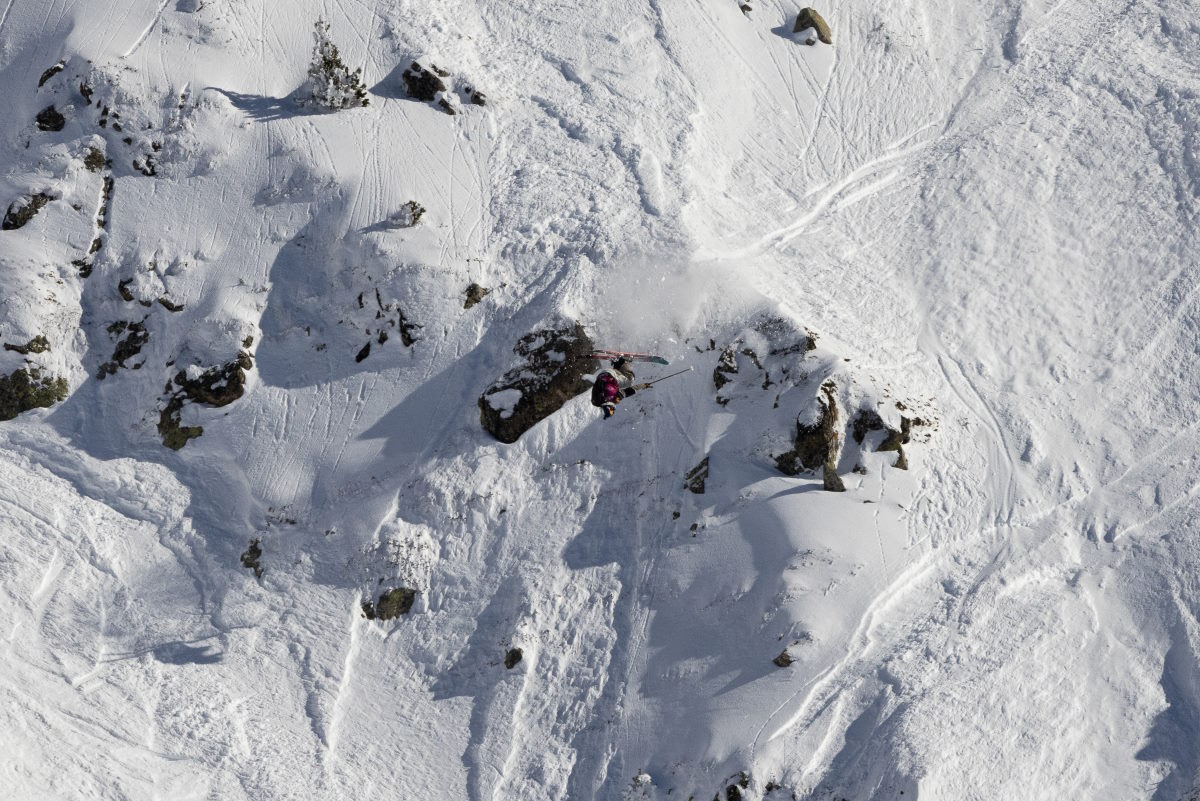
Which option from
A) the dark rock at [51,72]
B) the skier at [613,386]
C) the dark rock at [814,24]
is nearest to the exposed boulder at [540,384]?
the skier at [613,386]

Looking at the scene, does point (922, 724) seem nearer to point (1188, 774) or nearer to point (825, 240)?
point (1188, 774)

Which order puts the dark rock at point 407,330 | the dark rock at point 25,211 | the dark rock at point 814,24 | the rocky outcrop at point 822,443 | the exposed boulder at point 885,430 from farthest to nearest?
the dark rock at point 814,24
the dark rock at point 25,211
the dark rock at point 407,330
the exposed boulder at point 885,430
the rocky outcrop at point 822,443

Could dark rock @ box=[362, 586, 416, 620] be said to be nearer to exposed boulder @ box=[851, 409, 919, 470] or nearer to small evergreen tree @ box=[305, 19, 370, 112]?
exposed boulder @ box=[851, 409, 919, 470]

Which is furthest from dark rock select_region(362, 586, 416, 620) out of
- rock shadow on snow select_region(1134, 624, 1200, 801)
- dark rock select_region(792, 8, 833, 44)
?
dark rock select_region(792, 8, 833, 44)

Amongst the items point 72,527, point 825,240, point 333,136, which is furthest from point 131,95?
point 825,240

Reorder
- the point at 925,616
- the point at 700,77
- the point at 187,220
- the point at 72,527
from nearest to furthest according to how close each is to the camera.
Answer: the point at 925,616, the point at 72,527, the point at 187,220, the point at 700,77

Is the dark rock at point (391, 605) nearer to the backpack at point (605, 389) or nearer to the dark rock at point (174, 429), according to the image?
the dark rock at point (174, 429)
